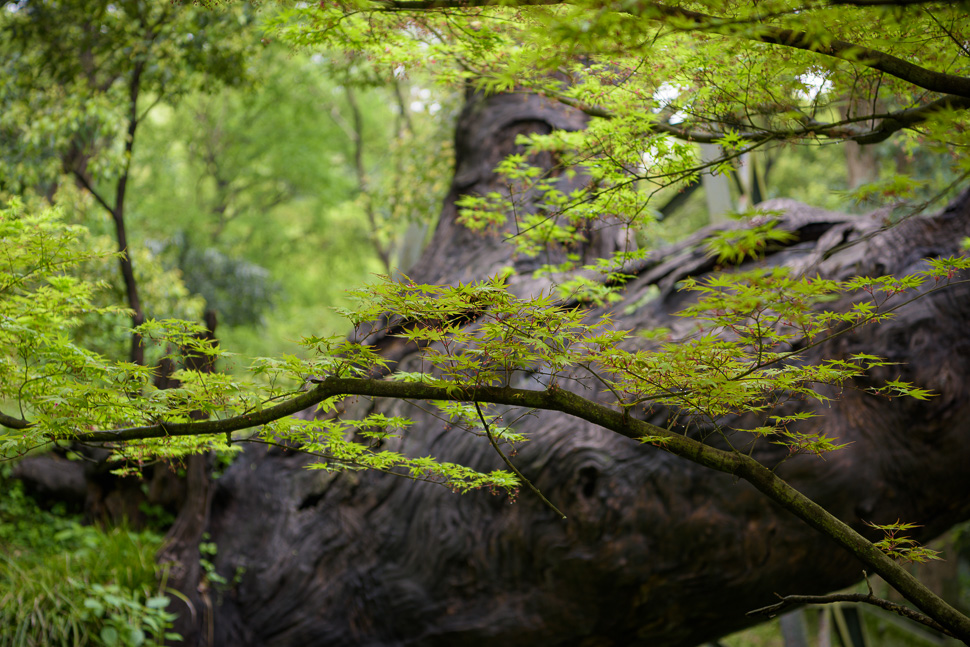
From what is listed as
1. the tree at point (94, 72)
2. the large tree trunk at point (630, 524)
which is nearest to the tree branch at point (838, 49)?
the large tree trunk at point (630, 524)

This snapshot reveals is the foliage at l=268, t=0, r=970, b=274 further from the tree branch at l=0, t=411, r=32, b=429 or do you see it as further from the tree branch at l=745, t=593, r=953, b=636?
the tree branch at l=0, t=411, r=32, b=429

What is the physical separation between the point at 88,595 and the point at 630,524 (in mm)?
3534

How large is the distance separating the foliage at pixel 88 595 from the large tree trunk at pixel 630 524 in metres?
0.60

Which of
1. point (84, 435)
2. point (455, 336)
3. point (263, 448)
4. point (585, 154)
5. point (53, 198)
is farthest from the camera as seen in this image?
point (53, 198)

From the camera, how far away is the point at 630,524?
4.09 metres

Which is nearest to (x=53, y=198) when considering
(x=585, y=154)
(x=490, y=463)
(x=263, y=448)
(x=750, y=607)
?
(x=263, y=448)

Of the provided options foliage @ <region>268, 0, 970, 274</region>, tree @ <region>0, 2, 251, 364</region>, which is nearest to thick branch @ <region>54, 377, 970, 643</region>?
foliage @ <region>268, 0, 970, 274</region>

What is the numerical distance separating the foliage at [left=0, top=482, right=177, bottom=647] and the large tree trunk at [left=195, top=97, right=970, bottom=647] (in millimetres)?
601

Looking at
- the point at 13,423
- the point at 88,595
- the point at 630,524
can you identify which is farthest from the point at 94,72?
the point at 630,524

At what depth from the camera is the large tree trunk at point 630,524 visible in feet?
13.4

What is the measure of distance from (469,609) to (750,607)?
1800 millimetres

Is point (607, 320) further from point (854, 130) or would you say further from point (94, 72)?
point (94, 72)

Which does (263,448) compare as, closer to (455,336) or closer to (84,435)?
(84,435)

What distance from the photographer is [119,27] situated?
20.1ft
